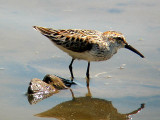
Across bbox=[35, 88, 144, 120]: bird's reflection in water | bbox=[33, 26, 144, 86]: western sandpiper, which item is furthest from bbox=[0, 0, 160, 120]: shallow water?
bbox=[33, 26, 144, 86]: western sandpiper

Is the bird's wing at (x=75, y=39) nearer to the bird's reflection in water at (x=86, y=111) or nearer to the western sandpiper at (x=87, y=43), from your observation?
the western sandpiper at (x=87, y=43)

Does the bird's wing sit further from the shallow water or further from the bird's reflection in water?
the bird's reflection in water

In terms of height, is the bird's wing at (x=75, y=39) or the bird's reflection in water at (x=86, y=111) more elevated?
the bird's wing at (x=75, y=39)

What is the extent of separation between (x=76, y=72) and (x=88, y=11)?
131 inches

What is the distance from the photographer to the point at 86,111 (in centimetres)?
716

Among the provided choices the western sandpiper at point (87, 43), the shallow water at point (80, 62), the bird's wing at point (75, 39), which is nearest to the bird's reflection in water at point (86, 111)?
the shallow water at point (80, 62)

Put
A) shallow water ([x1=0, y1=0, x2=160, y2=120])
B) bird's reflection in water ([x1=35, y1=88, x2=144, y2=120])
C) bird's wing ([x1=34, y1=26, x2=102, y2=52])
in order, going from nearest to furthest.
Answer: bird's reflection in water ([x1=35, y1=88, x2=144, y2=120]) → shallow water ([x1=0, y1=0, x2=160, y2=120]) → bird's wing ([x1=34, y1=26, x2=102, y2=52])

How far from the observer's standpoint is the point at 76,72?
9.27m

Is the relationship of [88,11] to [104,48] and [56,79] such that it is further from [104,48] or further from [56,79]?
[56,79]

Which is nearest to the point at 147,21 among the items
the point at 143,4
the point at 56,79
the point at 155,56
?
the point at 143,4

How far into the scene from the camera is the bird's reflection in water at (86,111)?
690cm

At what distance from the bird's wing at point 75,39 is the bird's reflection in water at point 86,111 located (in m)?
1.42

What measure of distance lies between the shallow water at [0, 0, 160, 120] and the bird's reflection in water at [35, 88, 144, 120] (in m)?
0.12

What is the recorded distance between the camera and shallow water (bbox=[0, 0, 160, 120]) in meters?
7.58
